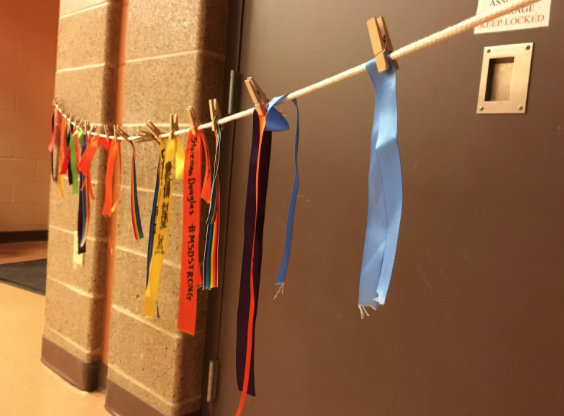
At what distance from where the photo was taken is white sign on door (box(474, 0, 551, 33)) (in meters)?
0.86

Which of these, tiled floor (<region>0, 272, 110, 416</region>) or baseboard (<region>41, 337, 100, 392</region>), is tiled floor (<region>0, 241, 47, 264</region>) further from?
baseboard (<region>41, 337, 100, 392</region>)

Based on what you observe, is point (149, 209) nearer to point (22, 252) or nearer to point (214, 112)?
point (214, 112)

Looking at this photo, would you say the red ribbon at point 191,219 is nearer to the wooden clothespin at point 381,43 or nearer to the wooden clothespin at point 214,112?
the wooden clothespin at point 214,112

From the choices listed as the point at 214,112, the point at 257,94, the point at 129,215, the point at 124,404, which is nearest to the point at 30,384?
the point at 124,404

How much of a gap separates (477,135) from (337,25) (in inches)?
18.0

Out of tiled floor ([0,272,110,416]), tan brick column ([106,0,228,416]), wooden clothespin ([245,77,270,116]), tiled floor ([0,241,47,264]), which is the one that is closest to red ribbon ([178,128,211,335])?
wooden clothespin ([245,77,270,116])

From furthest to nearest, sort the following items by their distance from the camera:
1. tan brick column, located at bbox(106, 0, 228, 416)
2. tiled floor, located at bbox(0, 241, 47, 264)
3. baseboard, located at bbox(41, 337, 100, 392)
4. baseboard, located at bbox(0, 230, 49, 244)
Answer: baseboard, located at bbox(0, 230, 49, 244), tiled floor, located at bbox(0, 241, 47, 264), baseboard, located at bbox(41, 337, 100, 392), tan brick column, located at bbox(106, 0, 228, 416)

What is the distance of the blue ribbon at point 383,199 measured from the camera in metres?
0.59

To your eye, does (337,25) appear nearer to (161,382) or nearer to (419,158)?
(419,158)

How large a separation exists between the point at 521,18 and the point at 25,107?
15.2ft

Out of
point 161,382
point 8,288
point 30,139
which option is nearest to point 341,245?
point 161,382

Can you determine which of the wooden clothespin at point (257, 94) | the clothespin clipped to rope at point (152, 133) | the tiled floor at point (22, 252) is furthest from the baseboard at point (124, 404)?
the tiled floor at point (22, 252)

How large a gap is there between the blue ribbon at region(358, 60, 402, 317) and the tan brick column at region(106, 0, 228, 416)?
2.77 ft

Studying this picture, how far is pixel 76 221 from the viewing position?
183 centimetres
